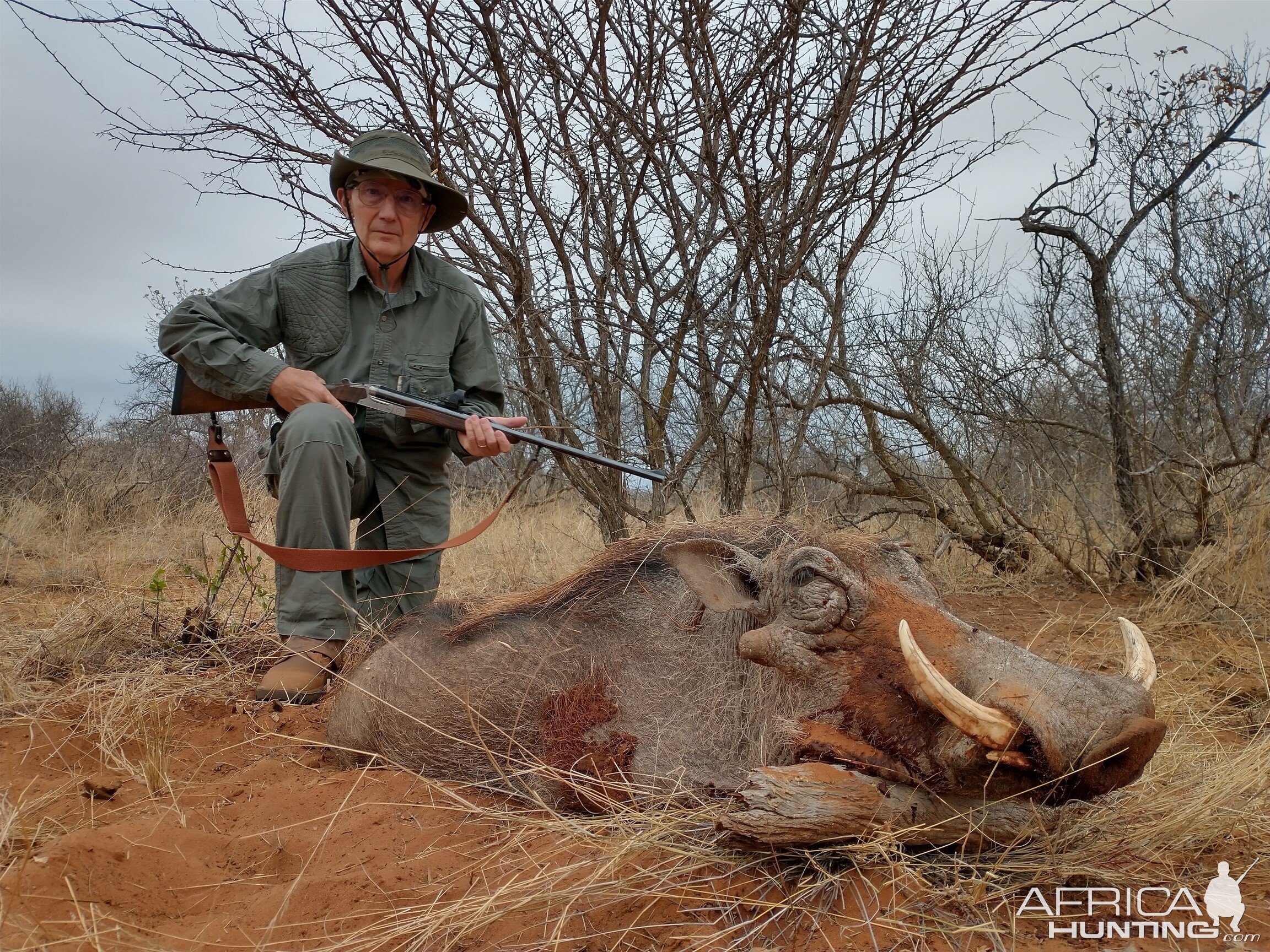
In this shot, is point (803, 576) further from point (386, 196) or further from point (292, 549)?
point (386, 196)

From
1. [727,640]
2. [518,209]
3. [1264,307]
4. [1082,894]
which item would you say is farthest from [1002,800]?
[1264,307]

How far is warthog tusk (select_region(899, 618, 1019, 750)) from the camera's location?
Answer: 1643mm

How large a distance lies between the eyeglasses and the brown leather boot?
1.68 m

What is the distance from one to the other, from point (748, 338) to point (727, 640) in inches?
83.1

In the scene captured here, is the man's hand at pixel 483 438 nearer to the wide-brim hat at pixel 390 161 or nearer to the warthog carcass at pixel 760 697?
the warthog carcass at pixel 760 697

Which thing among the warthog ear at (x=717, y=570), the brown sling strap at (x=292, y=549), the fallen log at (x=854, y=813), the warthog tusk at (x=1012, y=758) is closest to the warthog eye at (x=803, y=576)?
the warthog ear at (x=717, y=570)

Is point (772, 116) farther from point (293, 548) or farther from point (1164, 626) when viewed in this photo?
point (1164, 626)

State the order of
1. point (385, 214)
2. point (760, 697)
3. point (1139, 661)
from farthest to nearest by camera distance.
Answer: point (385, 214), point (760, 697), point (1139, 661)

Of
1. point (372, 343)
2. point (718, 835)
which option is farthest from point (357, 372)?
point (718, 835)

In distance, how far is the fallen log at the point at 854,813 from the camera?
1736mm

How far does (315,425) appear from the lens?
330 cm

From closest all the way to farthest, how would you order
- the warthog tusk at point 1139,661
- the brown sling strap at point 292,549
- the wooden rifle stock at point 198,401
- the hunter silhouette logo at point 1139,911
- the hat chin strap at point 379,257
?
the hunter silhouette logo at point 1139,911 < the warthog tusk at point 1139,661 < the brown sling strap at point 292,549 < the wooden rifle stock at point 198,401 < the hat chin strap at point 379,257

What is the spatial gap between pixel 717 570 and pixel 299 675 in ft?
5.58

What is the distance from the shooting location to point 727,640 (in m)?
2.40
